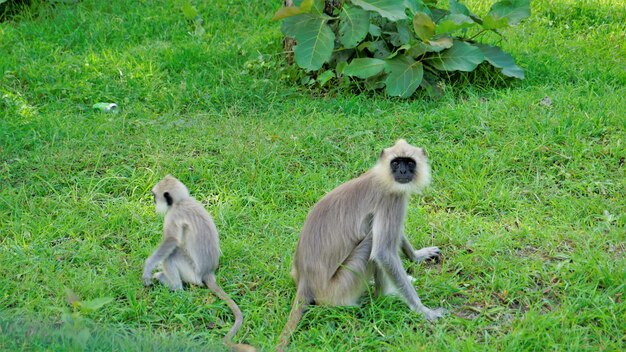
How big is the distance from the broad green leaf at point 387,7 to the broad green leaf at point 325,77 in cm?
64

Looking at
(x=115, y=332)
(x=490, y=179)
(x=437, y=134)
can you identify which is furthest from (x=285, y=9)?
(x=115, y=332)

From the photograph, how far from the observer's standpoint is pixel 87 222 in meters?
5.42

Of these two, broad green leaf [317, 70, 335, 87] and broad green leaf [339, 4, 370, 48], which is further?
broad green leaf [317, 70, 335, 87]

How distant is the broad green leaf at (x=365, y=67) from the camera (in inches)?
271

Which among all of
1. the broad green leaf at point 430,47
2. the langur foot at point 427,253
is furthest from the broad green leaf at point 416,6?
the langur foot at point 427,253

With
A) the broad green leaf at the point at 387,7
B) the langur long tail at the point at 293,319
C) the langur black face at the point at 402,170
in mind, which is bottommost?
the langur long tail at the point at 293,319

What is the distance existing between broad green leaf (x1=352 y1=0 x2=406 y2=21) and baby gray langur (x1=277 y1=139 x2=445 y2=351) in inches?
99.9

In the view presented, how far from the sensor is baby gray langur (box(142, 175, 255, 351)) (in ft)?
15.4

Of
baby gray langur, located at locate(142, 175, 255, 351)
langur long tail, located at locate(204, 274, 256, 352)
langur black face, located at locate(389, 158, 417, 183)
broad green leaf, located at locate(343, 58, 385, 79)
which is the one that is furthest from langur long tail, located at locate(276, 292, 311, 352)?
broad green leaf, located at locate(343, 58, 385, 79)

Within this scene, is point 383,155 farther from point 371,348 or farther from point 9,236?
point 9,236

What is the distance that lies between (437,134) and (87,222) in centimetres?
A: 271

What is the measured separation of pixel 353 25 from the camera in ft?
22.5

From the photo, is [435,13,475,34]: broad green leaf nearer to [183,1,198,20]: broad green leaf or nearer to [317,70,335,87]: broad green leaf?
[317,70,335,87]: broad green leaf

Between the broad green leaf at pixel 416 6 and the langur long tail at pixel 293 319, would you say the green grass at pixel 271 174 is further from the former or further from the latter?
the broad green leaf at pixel 416 6
